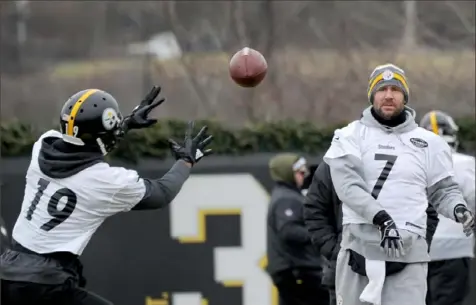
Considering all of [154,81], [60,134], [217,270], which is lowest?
[217,270]

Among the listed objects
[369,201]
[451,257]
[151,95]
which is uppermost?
[151,95]

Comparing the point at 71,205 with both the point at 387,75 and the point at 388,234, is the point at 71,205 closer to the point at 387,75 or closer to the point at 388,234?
the point at 388,234

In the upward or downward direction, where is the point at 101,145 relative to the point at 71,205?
upward

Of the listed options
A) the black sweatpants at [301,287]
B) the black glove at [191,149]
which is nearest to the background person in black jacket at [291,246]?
the black sweatpants at [301,287]

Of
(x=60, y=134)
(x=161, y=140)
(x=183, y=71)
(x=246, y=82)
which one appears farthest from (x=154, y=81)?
(x=60, y=134)

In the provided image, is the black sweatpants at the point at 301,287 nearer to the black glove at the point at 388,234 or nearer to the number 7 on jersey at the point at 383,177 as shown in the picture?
the number 7 on jersey at the point at 383,177

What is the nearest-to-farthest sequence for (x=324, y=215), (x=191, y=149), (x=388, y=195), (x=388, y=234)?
1. (x=388, y=234)
2. (x=388, y=195)
3. (x=191, y=149)
4. (x=324, y=215)

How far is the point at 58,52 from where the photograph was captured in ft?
54.2

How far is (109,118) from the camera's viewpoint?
5.73 metres

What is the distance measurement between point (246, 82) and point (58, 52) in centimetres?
998

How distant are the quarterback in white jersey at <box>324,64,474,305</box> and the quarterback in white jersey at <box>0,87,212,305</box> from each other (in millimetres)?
1080

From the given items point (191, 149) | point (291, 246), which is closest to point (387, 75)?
point (191, 149)

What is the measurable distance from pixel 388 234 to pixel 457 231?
2.60 metres

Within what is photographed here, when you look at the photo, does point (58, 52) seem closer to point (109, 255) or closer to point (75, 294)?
point (109, 255)
